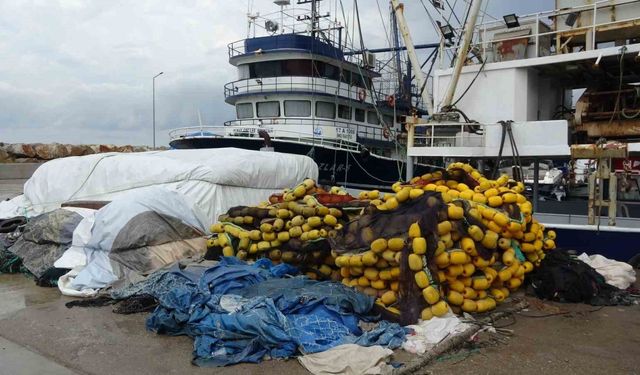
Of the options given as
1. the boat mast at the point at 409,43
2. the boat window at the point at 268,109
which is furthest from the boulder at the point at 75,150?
the boat mast at the point at 409,43

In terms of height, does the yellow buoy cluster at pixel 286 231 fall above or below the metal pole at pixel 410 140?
below

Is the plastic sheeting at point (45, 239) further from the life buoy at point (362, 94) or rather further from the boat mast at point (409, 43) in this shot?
the life buoy at point (362, 94)

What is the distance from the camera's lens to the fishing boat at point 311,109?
1722cm

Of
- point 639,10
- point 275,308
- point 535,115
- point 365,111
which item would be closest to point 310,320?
point 275,308

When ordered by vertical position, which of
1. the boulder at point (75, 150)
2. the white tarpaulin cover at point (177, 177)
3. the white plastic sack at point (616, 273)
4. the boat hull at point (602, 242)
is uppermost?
the boulder at point (75, 150)

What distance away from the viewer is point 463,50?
1190 centimetres

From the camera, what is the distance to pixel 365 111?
77.3ft

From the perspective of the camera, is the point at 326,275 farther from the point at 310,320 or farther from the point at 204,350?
the point at 204,350

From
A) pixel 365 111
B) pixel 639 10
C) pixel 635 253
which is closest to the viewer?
pixel 635 253

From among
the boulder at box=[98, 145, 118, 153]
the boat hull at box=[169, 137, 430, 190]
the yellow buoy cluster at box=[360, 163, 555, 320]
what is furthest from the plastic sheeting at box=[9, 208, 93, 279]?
the boulder at box=[98, 145, 118, 153]

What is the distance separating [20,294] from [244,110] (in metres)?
15.3

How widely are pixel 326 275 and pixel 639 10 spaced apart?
943 centimetres

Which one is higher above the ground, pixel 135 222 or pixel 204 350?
pixel 135 222

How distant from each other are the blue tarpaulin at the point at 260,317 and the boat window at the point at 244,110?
621 inches
